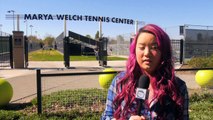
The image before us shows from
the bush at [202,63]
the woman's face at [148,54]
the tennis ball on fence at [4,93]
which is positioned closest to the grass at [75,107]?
the tennis ball on fence at [4,93]

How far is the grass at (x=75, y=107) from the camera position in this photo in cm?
724

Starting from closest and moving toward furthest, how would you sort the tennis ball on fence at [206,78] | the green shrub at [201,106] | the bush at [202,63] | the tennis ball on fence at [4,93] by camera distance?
1. the green shrub at [201,106]
2. the tennis ball on fence at [4,93]
3. the tennis ball on fence at [206,78]
4. the bush at [202,63]

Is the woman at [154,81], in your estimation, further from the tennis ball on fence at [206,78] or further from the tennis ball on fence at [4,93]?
the tennis ball on fence at [206,78]

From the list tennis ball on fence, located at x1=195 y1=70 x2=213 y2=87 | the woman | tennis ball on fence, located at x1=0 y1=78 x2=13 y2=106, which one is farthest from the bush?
the woman

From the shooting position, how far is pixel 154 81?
2.22 meters

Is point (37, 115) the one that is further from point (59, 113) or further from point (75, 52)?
point (75, 52)

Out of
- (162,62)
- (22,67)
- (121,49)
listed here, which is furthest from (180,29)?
(162,62)

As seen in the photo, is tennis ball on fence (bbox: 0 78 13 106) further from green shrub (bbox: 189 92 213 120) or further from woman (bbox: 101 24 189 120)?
woman (bbox: 101 24 189 120)

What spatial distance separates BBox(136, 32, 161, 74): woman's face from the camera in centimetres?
220

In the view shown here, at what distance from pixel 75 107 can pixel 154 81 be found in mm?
6065

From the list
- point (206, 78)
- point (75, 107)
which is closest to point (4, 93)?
point (75, 107)

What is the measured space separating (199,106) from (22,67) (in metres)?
15.7

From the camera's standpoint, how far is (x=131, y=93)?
2242 mm

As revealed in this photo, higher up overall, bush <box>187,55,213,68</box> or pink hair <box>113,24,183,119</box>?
pink hair <box>113,24,183,119</box>
